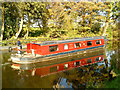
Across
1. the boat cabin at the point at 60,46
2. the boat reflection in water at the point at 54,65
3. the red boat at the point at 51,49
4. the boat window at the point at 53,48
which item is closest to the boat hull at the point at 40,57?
the red boat at the point at 51,49

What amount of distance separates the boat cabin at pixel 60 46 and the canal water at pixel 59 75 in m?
1.58

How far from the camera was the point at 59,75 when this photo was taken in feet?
40.3

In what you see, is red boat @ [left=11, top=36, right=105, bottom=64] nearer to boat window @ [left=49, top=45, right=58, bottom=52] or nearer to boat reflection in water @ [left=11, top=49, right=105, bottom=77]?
boat window @ [left=49, top=45, right=58, bottom=52]

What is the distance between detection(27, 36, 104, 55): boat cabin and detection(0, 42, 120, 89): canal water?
1580mm

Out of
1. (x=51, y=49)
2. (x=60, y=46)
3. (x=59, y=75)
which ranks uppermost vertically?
(x=60, y=46)

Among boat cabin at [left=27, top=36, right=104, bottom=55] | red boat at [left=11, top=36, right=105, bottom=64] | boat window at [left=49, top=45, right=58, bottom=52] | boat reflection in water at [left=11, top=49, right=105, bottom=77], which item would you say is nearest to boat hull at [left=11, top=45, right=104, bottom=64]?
red boat at [left=11, top=36, right=105, bottom=64]

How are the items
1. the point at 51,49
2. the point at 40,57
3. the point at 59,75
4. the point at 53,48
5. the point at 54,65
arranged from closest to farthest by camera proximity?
1. the point at 59,75
2. the point at 54,65
3. the point at 40,57
4. the point at 51,49
5. the point at 53,48

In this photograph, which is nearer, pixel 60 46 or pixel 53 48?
pixel 53 48

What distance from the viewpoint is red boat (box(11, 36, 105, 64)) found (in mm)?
15188

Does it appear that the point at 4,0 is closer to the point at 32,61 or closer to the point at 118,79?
the point at 32,61

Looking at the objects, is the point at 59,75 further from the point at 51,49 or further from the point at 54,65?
the point at 51,49

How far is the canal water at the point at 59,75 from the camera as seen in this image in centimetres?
1033

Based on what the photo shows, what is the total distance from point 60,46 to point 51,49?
4.34 feet

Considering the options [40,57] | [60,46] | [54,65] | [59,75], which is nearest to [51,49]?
[60,46]
